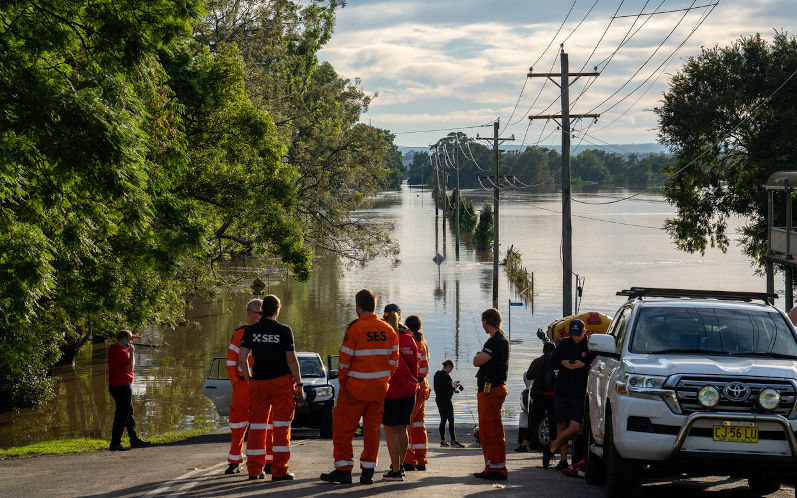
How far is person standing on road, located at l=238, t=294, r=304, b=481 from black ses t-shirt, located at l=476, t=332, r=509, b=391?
1.98 meters

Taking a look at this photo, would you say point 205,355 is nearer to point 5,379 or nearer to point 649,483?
point 5,379

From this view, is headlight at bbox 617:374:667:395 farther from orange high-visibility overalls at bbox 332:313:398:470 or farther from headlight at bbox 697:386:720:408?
orange high-visibility overalls at bbox 332:313:398:470

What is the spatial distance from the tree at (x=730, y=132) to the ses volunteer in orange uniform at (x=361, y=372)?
1239 inches

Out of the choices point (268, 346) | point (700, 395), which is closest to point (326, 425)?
point (268, 346)

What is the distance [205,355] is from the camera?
114 feet

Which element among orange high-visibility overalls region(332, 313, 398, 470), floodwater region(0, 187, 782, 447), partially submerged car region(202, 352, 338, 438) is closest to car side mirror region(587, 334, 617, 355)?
orange high-visibility overalls region(332, 313, 398, 470)

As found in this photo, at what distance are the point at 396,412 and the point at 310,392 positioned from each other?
7.52 meters

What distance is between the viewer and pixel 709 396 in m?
7.91

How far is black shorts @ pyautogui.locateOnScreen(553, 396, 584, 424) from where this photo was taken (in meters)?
11.2

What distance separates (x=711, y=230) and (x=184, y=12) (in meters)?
32.7

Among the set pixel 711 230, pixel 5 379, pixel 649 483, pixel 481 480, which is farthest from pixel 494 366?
pixel 711 230

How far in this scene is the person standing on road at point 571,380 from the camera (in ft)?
36.6

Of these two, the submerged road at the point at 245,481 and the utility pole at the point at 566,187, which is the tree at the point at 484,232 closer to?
the utility pole at the point at 566,187

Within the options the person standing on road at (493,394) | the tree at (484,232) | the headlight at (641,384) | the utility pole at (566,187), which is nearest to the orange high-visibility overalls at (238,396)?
the person standing on road at (493,394)
